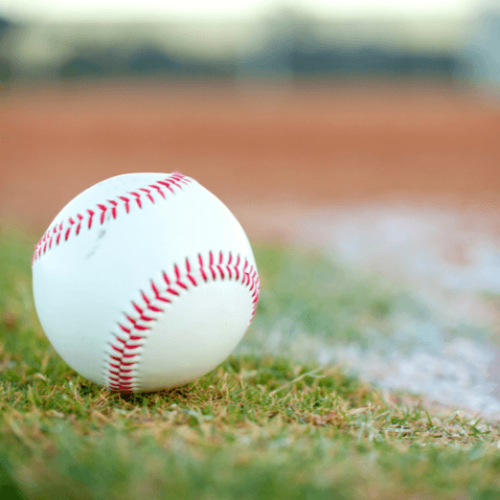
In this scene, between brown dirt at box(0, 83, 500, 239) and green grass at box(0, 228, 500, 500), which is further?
brown dirt at box(0, 83, 500, 239)

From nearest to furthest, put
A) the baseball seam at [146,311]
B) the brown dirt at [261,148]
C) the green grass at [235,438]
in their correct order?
the green grass at [235,438] → the baseball seam at [146,311] → the brown dirt at [261,148]

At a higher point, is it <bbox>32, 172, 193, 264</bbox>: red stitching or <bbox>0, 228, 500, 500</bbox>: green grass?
<bbox>32, 172, 193, 264</bbox>: red stitching

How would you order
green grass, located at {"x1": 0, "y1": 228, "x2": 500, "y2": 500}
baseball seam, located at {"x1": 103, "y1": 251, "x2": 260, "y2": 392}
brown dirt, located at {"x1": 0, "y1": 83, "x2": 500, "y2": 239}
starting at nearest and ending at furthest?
green grass, located at {"x1": 0, "y1": 228, "x2": 500, "y2": 500}, baseball seam, located at {"x1": 103, "y1": 251, "x2": 260, "y2": 392}, brown dirt, located at {"x1": 0, "y1": 83, "x2": 500, "y2": 239}

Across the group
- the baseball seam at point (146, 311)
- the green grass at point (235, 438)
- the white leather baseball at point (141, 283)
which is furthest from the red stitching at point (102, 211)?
the green grass at point (235, 438)

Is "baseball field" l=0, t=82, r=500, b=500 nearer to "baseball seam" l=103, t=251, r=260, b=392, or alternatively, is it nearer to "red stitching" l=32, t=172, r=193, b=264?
"baseball seam" l=103, t=251, r=260, b=392

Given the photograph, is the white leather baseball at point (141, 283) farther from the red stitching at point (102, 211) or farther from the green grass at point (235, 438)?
the green grass at point (235, 438)

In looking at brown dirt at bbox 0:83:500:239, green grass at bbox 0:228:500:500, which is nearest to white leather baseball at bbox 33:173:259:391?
green grass at bbox 0:228:500:500

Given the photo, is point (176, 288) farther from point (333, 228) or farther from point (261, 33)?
point (261, 33)
